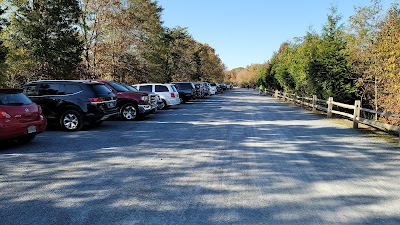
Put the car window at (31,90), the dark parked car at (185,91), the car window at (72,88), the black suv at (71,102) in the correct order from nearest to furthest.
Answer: the black suv at (71,102)
the car window at (72,88)
the car window at (31,90)
the dark parked car at (185,91)

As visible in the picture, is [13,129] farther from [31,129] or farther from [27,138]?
[27,138]

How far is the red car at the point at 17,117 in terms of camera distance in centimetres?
745

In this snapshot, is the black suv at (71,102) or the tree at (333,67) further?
the tree at (333,67)

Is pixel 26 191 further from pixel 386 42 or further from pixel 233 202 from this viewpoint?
pixel 386 42

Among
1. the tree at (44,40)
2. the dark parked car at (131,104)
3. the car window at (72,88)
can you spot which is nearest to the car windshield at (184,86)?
the tree at (44,40)

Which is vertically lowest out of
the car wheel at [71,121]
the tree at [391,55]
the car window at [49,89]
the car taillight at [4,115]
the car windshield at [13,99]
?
the car wheel at [71,121]

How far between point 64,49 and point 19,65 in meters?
3.41

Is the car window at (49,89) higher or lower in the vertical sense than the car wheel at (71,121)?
higher

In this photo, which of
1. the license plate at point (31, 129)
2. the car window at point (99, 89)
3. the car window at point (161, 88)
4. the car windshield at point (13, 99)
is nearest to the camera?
the car windshield at point (13, 99)

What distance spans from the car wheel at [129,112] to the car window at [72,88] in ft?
11.5

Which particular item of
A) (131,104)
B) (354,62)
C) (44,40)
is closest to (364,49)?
(354,62)

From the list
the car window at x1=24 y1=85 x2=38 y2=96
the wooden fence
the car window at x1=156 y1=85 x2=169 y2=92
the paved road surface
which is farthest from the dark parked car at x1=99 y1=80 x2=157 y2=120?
the wooden fence

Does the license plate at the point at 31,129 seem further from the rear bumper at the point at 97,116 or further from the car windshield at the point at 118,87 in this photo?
the car windshield at the point at 118,87

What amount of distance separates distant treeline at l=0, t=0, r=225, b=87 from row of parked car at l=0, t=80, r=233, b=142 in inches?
402
